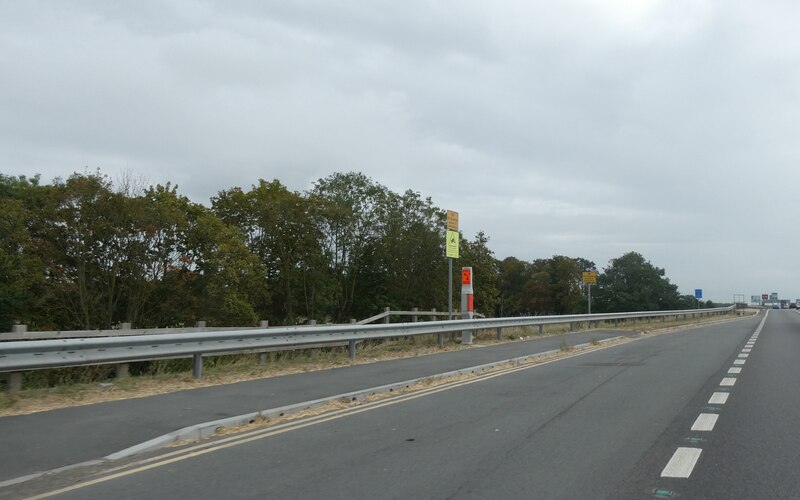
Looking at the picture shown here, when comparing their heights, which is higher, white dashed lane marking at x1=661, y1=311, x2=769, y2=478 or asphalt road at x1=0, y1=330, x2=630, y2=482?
white dashed lane marking at x1=661, y1=311, x2=769, y2=478

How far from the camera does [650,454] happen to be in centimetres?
635

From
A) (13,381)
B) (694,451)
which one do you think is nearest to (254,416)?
(13,381)

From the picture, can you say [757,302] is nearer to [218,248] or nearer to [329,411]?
[218,248]

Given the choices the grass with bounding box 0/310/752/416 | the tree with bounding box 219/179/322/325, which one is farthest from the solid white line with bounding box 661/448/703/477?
the tree with bounding box 219/179/322/325

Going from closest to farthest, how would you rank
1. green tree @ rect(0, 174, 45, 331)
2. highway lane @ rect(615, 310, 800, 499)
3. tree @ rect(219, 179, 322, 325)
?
highway lane @ rect(615, 310, 800, 499)
green tree @ rect(0, 174, 45, 331)
tree @ rect(219, 179, 322, 325)

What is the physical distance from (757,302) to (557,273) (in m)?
115

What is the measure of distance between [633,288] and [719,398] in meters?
100

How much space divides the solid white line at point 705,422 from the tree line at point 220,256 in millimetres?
23058

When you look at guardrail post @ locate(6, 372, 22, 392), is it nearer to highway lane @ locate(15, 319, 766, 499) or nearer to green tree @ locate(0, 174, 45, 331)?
highway lane @ locate(15, 319, 766, 499)

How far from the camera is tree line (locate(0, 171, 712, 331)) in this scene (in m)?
25.0

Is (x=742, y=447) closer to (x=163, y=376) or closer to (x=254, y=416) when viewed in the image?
(x=254, y=416)

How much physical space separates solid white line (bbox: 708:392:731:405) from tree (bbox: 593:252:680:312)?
309 feet

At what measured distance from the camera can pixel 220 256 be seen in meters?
30.6

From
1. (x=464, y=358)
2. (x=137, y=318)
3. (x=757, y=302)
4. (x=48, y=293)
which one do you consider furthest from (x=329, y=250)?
(x=757, y=302)
